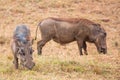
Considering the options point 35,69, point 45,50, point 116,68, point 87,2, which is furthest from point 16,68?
point 87,2

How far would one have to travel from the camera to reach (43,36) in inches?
507

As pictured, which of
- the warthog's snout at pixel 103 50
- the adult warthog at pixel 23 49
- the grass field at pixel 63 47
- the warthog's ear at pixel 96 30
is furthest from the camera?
the warthog's snout at pixel 103 50

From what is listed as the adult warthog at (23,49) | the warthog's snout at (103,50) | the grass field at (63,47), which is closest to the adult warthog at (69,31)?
the warthog's snout at (103,50)

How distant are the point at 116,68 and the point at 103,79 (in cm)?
92

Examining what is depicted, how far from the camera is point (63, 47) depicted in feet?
51.0

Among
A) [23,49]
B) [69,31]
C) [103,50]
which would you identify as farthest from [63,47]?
[23,49]

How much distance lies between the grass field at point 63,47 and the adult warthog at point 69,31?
415 millimetres

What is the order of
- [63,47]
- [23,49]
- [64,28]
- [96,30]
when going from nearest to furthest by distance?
[23,49] < [64,28] < [96,30] < [63,47]

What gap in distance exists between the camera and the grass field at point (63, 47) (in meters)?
8.84

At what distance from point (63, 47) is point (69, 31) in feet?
8.23

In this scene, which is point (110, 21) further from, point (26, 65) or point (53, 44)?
point (26, 65)

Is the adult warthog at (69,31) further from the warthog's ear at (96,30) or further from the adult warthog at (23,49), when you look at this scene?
the adult warthog at (23,49)

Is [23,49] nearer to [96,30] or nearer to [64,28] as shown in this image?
Answer: [64,28]

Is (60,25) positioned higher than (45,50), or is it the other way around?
(60,25)
